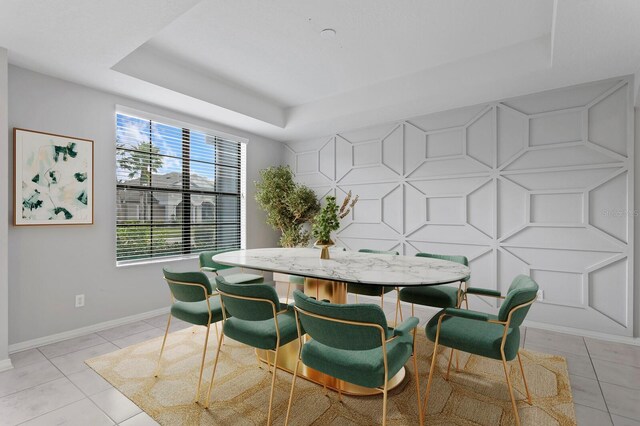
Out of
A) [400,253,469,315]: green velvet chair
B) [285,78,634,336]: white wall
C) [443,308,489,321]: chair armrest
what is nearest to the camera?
[443,308,489,321]: chair armrest

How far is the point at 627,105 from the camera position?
3125 millimetres

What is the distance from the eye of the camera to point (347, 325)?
1448 millimetres

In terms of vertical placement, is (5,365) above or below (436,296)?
below

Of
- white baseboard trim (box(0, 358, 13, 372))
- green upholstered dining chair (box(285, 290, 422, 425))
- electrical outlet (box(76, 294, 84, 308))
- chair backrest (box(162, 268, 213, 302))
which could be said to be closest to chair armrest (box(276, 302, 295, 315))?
green upholstered dining chair (box(285, 290, 422, 425))

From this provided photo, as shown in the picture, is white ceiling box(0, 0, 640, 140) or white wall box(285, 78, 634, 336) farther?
white wall box(285, 78, 634, 336)

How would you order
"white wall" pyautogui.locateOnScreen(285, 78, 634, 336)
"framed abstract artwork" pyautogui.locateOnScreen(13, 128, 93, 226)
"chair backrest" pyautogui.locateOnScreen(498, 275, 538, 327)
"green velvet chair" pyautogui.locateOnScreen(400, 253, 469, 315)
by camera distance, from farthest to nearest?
1. "white wall" pyautogui.locateOnScreen(285, 78, 634, 336)
2. "framed abstract artwork" pyautogui.locateOnScreen(13, 128, 93, 226)
3. "green velvet chair" pyautogui.locateOnScreen(400, 253, 469, 315)
4. "chair backrest" pyautogui.locateOnScreen(498, 275, 538, 327)

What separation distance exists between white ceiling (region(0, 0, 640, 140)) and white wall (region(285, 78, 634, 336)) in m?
0.33

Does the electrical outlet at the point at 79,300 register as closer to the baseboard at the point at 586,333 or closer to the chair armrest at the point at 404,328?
the chair armrest at the point at 404,328

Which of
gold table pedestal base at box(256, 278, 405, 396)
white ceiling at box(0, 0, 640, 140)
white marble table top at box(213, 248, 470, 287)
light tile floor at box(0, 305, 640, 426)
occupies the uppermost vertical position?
white ceiling at box(0, 0, 640, 140)

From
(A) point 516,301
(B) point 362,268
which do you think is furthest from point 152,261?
(A) point 516,301

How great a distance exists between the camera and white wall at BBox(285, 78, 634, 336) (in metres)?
3.20

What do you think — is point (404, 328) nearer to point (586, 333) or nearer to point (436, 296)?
point (436, 296)

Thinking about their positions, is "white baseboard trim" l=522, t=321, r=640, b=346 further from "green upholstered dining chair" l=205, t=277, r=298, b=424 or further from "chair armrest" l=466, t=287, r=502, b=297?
"green upholstered dining chair" l=205, t=277, r=298, b=424

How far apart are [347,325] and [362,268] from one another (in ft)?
2.76
